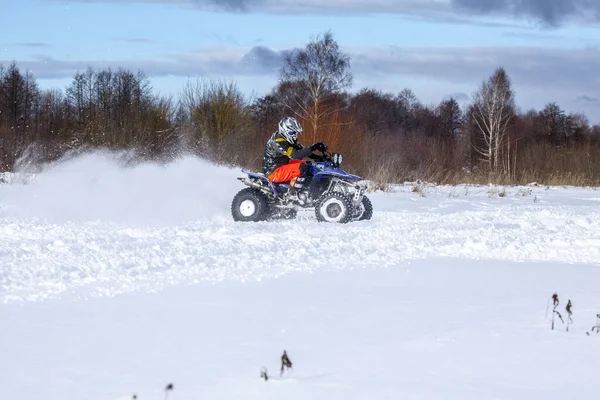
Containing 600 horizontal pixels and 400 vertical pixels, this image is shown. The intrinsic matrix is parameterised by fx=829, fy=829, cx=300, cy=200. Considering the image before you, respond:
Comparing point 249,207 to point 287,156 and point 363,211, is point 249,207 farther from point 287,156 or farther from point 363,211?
point 363,211

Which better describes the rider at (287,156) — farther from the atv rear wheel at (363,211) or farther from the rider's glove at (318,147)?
the atv rear wheel at (363,211)

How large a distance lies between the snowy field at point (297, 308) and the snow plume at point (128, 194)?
110 centimetres

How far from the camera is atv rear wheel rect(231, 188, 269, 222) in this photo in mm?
13734

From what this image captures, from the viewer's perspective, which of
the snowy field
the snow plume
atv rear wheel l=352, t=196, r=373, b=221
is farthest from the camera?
the snow plume

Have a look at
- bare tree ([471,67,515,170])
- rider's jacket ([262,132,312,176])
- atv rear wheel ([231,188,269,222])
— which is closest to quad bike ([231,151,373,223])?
atv rear wheel ([231,188,269,222])

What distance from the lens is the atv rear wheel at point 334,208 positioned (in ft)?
43.5

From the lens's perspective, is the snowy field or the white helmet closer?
the snowy field

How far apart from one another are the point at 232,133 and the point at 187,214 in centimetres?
1995

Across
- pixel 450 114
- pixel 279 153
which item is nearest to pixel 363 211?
pixel 279 153

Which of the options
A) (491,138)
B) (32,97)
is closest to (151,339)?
(491,138)

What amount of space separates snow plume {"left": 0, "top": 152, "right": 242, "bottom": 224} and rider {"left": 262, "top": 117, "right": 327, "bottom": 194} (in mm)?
1280

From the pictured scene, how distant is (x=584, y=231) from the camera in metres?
12.0

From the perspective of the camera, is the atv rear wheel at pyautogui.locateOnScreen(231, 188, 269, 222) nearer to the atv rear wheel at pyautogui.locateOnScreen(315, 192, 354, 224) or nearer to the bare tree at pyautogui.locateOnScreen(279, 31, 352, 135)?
the atv rear wheel at pyautogui.locateOnScreen(315, 192, 354, 224)

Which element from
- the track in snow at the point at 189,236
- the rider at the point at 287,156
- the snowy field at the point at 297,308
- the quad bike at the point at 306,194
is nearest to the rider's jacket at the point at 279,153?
the rider at the point at 287,156
